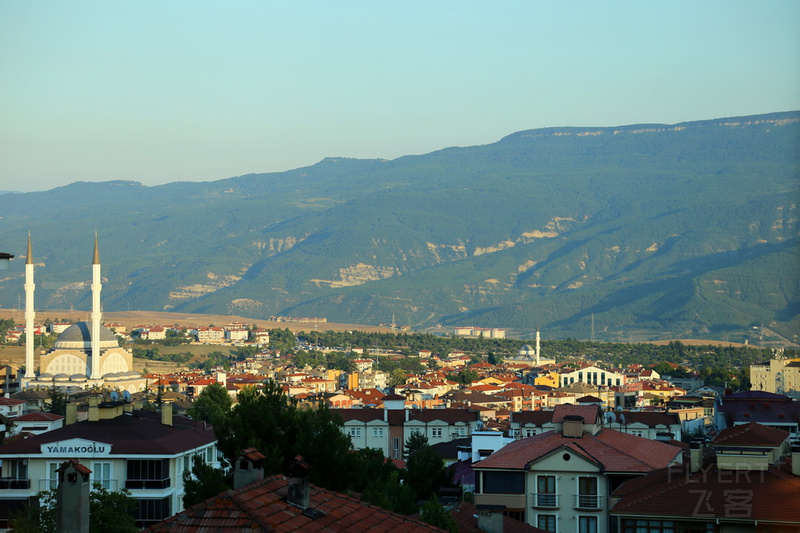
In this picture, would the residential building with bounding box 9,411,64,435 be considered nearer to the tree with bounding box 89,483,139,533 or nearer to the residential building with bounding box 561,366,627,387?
the tree with bounding box 89,483,139,533

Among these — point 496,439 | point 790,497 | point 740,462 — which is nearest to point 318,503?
point 790,497

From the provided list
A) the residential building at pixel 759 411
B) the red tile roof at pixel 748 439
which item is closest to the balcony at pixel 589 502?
the red tile roof at pixel 748 439

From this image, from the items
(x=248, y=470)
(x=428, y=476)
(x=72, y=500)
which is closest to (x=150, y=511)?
(x=428, y=476)

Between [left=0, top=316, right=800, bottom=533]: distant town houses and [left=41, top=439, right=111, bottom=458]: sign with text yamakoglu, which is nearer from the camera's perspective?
[left=0, top=316, right=800, bottom=533]: distant town houses

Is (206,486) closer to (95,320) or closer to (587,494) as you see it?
(587,494)

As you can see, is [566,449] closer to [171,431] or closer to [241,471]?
[171,431]

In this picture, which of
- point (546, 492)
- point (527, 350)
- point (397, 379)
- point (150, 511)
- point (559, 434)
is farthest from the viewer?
point (527, 350)

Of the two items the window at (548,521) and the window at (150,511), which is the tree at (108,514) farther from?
the window at (548,521)

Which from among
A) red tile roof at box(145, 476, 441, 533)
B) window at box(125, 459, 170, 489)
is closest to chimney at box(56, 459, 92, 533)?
red tile roof at box(145, 476, 441, 533)
